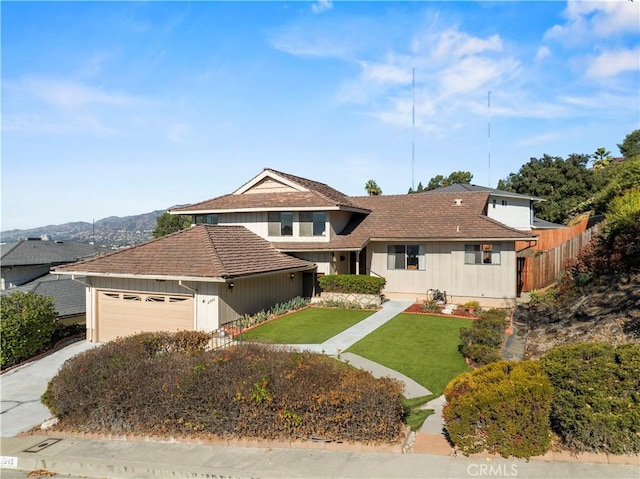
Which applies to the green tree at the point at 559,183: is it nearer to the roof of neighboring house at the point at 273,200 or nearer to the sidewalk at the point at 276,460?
the roof of neighboring house at the point at 273,200

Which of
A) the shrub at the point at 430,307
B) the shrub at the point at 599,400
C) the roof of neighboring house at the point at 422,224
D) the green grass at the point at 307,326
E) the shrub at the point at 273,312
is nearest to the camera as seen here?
the shrub at the point at 599,400

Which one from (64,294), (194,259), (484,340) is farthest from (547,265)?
(64,294)

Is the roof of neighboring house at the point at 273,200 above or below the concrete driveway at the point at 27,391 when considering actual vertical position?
above

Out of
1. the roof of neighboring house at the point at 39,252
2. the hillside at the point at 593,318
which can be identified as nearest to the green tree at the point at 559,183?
the hillside at the point at 593,318

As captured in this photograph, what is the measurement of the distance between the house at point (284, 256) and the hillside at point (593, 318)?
3687 millimetres

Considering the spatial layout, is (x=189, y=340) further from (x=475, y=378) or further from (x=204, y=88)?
(x=204, y=88)

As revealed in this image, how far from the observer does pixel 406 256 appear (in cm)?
2183

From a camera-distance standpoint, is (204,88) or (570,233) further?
(570,233)

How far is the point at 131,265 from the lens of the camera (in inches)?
666

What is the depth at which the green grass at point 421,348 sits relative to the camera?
35.0ft

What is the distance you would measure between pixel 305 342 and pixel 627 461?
944 cm

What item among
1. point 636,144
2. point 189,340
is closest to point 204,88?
point 189,340

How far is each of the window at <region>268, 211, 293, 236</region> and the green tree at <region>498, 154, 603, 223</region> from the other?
1365 inches

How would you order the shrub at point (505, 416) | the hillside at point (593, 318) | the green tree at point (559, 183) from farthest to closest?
the green tree at point (559, 183), the hillside at point (593, 318), the shrub at point (505, 416)
